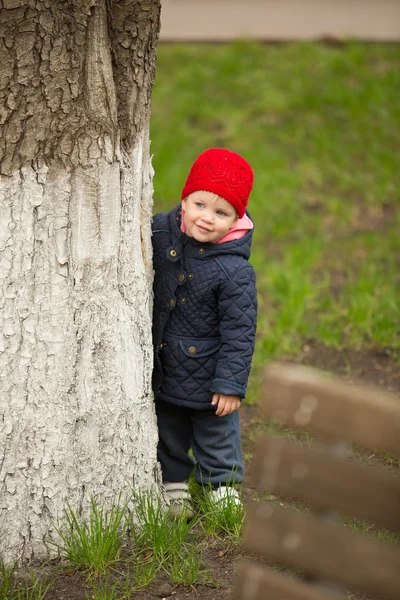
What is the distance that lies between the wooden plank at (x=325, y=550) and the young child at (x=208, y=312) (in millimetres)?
947

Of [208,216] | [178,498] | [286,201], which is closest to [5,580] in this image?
[178,498]

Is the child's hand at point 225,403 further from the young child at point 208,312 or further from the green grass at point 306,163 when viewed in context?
the green grass at point 306,163

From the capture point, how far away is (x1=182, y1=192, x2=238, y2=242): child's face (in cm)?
268

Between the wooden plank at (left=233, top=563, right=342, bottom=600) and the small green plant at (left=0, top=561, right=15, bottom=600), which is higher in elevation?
the wooden plank at (left=233, top=563, right=342, bottom=600)

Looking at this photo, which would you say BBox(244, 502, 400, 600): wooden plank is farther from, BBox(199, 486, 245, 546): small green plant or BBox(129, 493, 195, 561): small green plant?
BBox(199, 486, 245, 546): small green plant

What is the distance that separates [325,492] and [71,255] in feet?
3.72

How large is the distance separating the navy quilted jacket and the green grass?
1.27 m

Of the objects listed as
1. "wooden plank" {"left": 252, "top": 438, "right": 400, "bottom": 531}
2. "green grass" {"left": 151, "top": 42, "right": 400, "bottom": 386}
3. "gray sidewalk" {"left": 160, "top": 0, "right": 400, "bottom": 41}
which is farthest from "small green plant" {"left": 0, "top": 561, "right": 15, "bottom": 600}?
"gray sidewalk" {"left": 160, "top": 0, "right": 400, "bottom": 41}

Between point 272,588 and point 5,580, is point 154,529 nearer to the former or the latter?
Answer: point 5,580

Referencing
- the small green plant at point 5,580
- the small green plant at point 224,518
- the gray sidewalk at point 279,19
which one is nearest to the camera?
the small green plant at point 5,580

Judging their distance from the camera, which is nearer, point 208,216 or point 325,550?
point 325,550

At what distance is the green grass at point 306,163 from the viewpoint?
15.6ft

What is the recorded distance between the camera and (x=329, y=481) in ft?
5.67

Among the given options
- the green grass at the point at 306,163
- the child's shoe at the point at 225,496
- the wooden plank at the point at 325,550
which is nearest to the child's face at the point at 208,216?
the child's shoe at the point at 225,496
